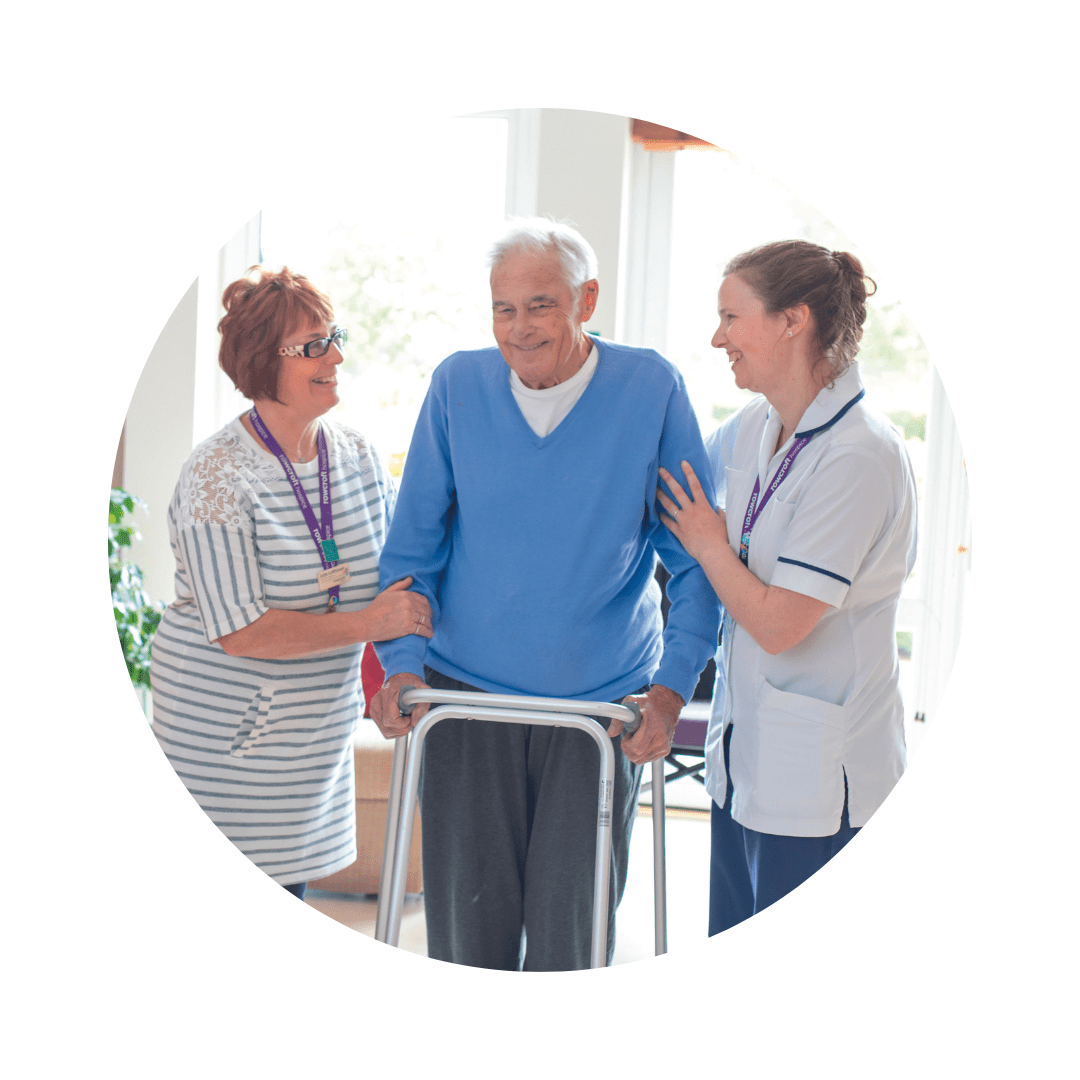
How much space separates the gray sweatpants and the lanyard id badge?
0.84 ft

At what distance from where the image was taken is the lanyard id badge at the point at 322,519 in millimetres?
1645

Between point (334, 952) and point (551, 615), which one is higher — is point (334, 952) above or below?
below

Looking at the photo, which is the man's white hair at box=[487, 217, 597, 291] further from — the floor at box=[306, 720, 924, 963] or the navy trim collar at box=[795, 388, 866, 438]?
the floor at box=[306, 720, 924, 963]

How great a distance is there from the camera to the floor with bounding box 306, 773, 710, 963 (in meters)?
2.62

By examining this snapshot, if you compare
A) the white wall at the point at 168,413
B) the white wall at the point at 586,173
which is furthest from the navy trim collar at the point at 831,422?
the white wall at the point at 168,413

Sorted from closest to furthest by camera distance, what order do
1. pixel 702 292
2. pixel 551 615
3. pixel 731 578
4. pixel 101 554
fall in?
1. pixel 101 554
2. pixel 731 578
3. pixel 551 615
4. pixel 702 292

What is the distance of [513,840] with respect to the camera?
5.44ft

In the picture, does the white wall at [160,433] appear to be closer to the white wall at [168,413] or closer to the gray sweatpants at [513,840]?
the white wall at [168,413]

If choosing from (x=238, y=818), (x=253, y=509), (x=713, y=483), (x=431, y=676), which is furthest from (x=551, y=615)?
(x=238, y=818)

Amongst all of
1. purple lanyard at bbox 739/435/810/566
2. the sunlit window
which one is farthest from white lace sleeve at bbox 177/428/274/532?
the sunlit window

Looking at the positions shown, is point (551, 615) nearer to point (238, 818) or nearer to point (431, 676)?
point (431, 676)

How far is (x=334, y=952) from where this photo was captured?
4.33ft

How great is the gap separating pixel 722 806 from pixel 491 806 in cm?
40

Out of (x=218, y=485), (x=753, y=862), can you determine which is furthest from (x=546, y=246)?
(x=753, y=862)
